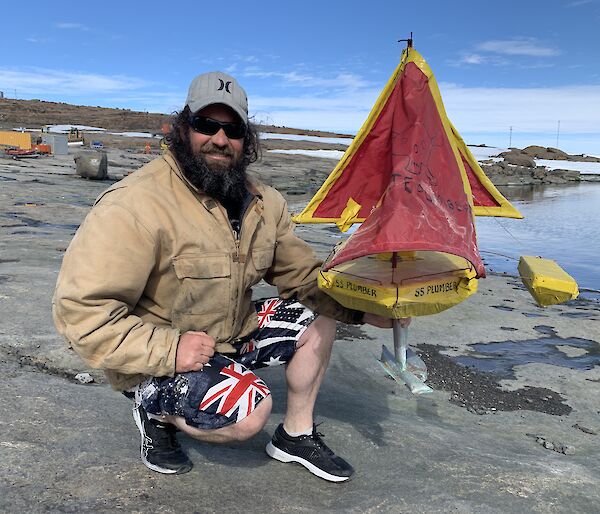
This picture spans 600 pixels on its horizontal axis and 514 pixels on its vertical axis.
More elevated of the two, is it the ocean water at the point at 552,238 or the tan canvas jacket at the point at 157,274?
the tan canvas jacket at the point at 157,274

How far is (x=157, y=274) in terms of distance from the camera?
2.66 meters

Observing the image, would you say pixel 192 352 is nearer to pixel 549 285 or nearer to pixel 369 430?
pixel 369 430

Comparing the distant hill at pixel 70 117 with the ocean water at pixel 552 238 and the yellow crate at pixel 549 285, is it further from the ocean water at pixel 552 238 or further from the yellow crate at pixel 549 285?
the yellow crate at pixel 549 285

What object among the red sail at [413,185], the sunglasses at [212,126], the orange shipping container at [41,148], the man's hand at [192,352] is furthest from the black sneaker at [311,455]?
the orange shipping container at [41,148]

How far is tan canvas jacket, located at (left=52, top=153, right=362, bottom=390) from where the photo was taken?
2.41 metres

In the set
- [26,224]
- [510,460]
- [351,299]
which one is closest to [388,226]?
[351,299]

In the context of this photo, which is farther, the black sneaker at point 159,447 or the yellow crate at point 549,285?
the yellow crate at point 549,285

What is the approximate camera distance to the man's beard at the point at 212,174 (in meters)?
2.76

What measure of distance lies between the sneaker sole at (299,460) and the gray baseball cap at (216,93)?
5.55 feet

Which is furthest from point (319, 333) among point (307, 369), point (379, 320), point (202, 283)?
point (202, 283)

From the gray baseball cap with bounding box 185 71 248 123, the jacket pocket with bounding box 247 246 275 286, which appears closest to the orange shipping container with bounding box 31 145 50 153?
the gray baseball cap with bounding box 185 71 248 123

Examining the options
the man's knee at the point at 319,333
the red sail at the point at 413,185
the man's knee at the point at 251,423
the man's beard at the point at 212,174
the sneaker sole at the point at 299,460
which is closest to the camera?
the man's knee at the point at 251,423

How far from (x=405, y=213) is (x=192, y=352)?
115 centimetres

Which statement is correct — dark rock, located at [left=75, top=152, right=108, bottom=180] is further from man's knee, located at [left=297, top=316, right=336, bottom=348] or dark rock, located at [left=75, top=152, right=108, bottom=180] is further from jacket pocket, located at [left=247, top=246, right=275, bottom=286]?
man's knee, located at [left=297, top=316, right=336, bottom=348]
